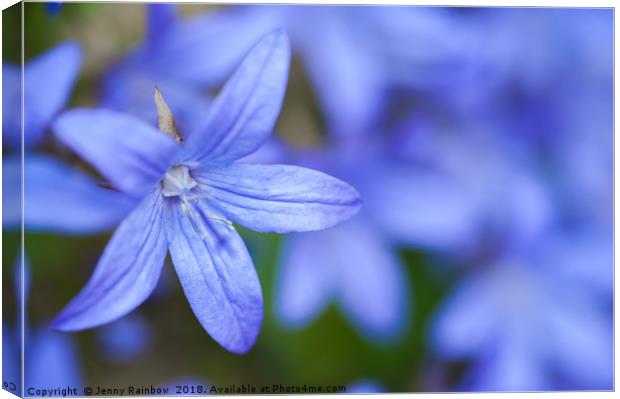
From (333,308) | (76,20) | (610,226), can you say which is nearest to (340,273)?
(333,308)

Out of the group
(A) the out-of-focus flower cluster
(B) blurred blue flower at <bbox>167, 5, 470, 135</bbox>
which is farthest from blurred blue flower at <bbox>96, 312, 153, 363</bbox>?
(B) blurred blue flower at <bbox>167, 5, 470, 135</bbox>

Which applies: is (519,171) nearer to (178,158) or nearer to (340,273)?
(340,273)

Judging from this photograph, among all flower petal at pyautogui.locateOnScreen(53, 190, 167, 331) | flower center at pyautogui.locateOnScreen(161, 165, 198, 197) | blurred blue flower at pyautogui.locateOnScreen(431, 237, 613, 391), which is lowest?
blurred blue flower at pyautogui.locateOnScreen(431, 237, 613, 391)

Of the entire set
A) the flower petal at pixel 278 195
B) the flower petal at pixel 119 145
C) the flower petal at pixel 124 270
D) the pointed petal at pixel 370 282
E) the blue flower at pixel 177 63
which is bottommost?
the pointed petal at pixel 370 282

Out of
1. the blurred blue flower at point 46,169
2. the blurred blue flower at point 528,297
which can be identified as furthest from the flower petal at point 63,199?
the blurred blue flower at point 528,297

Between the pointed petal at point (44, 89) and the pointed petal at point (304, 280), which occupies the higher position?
the pointed petal at point (44, 89)

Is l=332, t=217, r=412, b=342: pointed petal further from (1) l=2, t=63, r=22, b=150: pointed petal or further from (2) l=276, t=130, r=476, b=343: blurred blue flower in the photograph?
(1) l=2, t=63, r=22, b=150: pointed petal

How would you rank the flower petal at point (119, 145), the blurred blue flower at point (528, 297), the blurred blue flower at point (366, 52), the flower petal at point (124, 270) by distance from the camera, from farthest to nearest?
1. the blurred blue flower at point (528, 297)
2. the blurred blue flower at point (366, 52)
3. the flower petal at point (124, 270)
4. the flower petal at point (119, 145)

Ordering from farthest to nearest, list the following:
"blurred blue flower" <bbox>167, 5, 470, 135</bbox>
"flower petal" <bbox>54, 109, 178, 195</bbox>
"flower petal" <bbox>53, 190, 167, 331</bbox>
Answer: "blurred blue flower" <bbox>167, 5, 470, 135</bbox> < "flower petal" <bbox>53, 190, 167, 331</bbox> < "flower petal" <bbox>54, 109, 178, 195</bbox>

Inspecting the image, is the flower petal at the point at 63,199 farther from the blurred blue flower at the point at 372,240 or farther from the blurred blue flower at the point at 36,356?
the blurred blue flower at the point at 372,240
